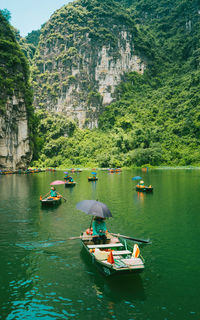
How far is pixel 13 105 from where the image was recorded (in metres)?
70.1

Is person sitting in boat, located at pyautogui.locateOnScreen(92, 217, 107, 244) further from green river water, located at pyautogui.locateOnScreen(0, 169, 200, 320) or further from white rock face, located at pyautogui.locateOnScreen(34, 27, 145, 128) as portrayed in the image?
white rock face, located at pyautogui.locateOnScreen(34, 27, 145, 128)

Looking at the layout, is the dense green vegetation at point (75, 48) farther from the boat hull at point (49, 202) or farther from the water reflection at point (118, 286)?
the water reflection at point (118, 286)

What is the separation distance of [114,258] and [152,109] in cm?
11455

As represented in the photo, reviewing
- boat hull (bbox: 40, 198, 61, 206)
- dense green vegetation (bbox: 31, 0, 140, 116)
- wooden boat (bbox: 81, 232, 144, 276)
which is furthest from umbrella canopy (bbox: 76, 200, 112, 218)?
dense green vegetation (bbox: 31, 0, 140, 116)

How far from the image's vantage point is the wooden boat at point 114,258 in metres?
8.72

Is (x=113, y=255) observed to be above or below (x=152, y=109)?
below

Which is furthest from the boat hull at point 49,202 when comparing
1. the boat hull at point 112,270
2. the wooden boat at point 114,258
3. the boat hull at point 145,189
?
the boat hull at point 112,270

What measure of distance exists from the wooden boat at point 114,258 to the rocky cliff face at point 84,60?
394ft

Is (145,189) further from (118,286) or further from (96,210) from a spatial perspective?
(118,286)

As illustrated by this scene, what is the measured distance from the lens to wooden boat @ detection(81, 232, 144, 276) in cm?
872

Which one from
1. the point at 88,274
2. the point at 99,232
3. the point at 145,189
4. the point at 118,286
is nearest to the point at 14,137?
the point at 145,189

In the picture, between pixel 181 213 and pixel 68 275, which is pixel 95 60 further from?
pixel 68 275

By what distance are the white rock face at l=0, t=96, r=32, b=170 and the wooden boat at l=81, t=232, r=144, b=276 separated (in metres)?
58.5

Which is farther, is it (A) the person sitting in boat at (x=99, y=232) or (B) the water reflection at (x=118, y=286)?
(A) the person sitting in boat at (x=99, y=232)
